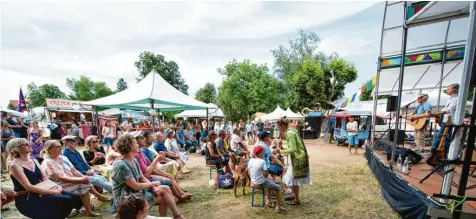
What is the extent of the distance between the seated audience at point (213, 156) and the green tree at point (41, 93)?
73.9m

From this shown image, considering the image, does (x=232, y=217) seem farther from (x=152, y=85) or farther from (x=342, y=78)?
(x=342, y=78)

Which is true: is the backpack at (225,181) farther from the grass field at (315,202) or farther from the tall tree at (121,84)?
the tall tree at (121,84)

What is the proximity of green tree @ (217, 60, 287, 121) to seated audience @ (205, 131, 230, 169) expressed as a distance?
2324 cm

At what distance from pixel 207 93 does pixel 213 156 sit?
3747 centimetres

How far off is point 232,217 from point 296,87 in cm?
1848

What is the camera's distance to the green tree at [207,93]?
4128cm

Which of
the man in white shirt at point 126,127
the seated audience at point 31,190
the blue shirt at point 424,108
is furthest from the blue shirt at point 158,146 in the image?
the blue shirt at point 424,108

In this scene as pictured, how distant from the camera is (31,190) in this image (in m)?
2.68

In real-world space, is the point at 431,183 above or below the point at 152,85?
below

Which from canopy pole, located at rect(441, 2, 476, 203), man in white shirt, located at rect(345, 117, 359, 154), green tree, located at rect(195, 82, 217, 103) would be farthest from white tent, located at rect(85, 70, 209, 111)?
green tree, located at rect(195, 82, 217, 103)

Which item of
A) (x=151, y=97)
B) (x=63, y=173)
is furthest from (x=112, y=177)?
(x=151, y=97)

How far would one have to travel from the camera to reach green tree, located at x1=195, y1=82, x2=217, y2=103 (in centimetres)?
4128

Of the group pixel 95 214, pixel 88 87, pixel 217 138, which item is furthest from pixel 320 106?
pixel 88 87

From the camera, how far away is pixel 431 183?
356 centimetres
